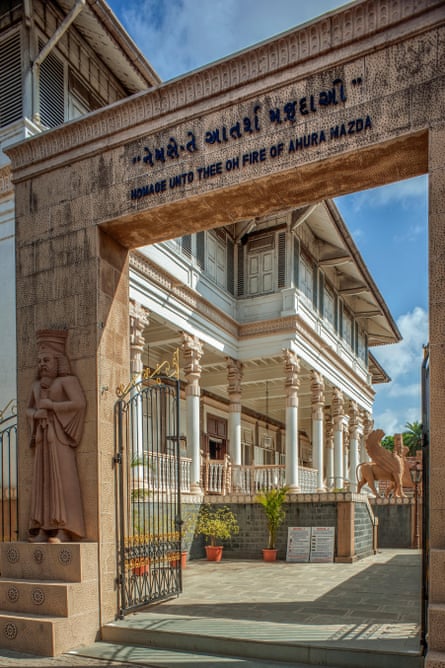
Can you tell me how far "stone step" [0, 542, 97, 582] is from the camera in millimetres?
6543

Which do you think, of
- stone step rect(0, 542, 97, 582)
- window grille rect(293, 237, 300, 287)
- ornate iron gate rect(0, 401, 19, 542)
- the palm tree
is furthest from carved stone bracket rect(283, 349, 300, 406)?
the palm tree

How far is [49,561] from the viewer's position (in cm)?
670

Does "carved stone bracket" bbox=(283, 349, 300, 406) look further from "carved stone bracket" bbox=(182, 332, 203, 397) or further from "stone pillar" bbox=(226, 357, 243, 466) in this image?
"carved stone bracket" bbox=(182, 332, 203, 397)

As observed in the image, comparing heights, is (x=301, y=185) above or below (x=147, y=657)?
→ above

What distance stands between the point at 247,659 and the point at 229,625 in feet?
2.34

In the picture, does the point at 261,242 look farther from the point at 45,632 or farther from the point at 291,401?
the point at 45,632

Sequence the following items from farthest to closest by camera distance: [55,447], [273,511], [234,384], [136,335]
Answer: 1. [234,384]
2. [273,511]
3. [136,335]
4. [55,447]

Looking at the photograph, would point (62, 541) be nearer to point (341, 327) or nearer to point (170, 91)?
point (170, 91)

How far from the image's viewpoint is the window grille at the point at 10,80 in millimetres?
11977

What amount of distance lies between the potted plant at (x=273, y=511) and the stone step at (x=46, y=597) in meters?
7.59

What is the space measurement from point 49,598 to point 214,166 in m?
4.55

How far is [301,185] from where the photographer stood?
20.9 ft

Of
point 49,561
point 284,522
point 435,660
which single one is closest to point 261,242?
point 284,522

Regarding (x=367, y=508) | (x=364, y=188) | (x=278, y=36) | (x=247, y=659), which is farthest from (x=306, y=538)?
(x=278, y=36)
